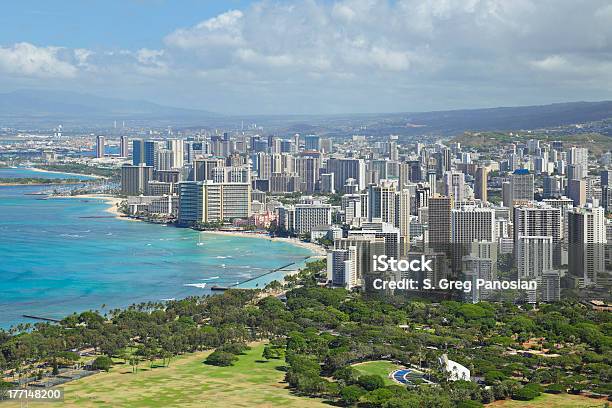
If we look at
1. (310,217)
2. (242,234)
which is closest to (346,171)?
(310,217)

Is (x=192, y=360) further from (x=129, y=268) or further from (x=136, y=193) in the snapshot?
(x=136, y=193)

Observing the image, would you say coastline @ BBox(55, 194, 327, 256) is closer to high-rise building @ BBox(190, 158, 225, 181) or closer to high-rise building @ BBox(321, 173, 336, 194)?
high-rise building @ BBox(190, 158, 225, 181)

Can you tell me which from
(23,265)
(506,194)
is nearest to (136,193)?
(506,194)

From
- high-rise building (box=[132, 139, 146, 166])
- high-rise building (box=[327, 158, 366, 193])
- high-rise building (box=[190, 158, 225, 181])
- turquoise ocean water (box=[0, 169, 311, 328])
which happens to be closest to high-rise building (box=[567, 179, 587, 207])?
turquoise ocean water (box=[0, 169, 311, 328])

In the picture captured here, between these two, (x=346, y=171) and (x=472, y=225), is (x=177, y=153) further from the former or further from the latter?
(x=472, y=225)

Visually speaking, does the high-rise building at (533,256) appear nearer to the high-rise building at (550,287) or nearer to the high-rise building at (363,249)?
the high-rise building at (550,287)

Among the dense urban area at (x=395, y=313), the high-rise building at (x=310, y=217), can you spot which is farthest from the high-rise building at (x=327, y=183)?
the high-rise building at (x=310, y=217)
